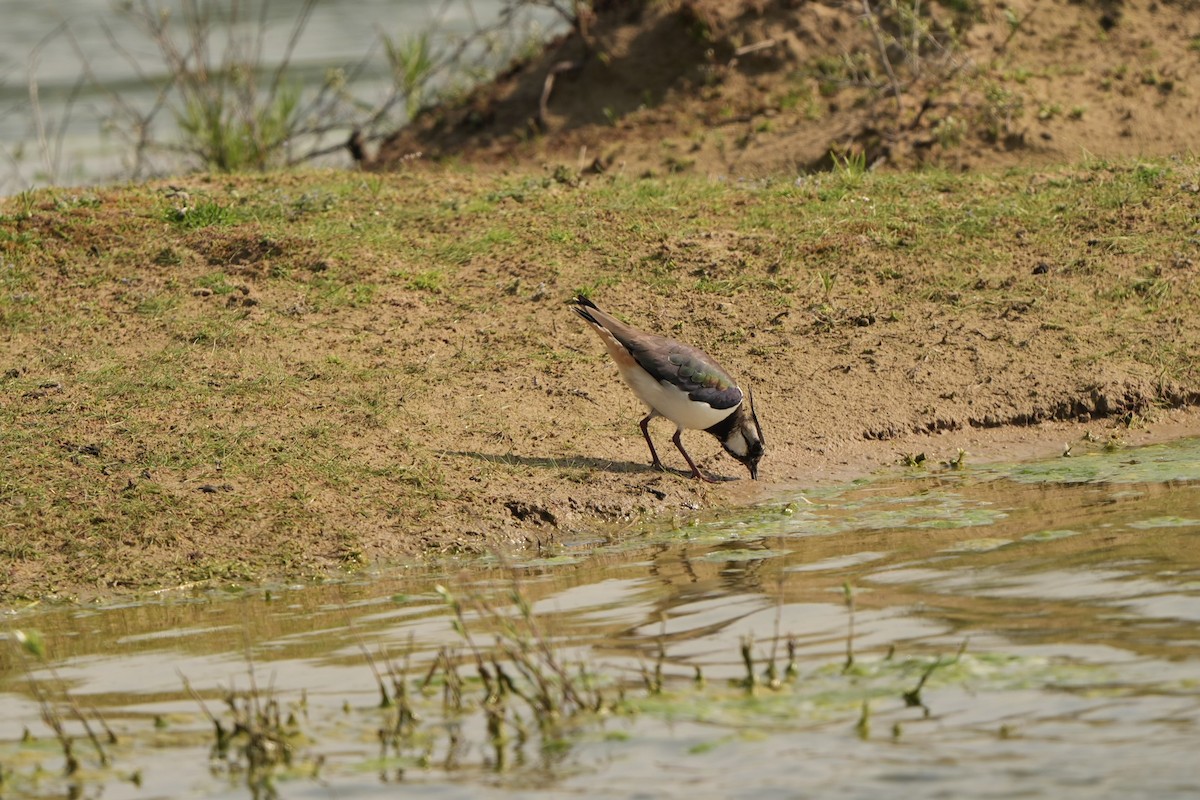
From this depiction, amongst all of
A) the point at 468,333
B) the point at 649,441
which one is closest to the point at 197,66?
the point at 468,333

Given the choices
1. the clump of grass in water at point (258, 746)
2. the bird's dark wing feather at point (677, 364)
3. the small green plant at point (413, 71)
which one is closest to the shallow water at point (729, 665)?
the clump of grass in water at point (258, 746)

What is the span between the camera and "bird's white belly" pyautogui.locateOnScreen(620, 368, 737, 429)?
25.5ft

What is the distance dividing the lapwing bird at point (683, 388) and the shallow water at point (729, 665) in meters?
0.73

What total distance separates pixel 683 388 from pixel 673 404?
0.34 feet

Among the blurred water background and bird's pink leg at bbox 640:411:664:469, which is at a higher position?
the blurred water background

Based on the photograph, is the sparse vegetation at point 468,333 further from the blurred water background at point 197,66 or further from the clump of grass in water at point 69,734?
the blurred water background at point 197,66

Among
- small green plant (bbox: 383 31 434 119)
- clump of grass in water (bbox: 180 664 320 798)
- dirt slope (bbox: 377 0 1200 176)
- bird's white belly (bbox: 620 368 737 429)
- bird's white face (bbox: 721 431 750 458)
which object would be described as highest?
small green plant (bbox: 383 31 434 119)

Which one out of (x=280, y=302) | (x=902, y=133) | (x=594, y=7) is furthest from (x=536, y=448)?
(x=594, y=7)

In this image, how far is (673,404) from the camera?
307 inches

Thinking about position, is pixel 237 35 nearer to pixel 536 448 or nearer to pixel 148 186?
pixel 148 186

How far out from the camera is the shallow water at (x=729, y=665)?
4465 millimetres

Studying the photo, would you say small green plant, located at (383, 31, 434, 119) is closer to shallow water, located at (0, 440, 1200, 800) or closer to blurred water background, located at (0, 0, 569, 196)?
blurred water background, located at (0, 0, 569, 196)

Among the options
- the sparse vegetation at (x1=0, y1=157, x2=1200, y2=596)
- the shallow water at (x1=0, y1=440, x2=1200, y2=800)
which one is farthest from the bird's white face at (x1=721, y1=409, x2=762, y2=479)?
the shallow water at (x1=0, y1=440, x2=1200, y2=800)

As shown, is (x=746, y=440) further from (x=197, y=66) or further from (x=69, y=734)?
(x=197, y=66)
